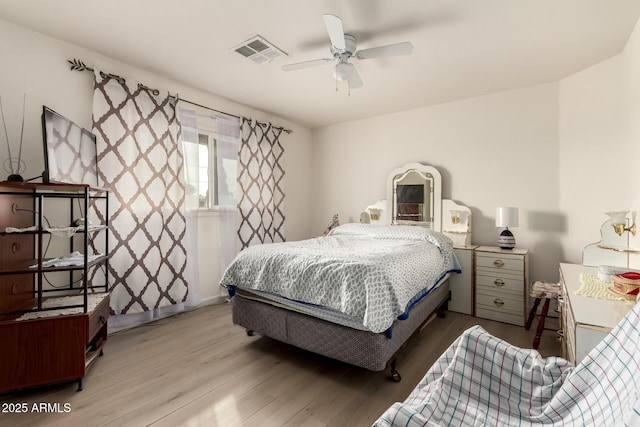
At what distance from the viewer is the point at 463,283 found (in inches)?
130

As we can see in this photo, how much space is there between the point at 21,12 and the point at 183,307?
2.80 m

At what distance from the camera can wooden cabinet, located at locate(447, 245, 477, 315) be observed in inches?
128

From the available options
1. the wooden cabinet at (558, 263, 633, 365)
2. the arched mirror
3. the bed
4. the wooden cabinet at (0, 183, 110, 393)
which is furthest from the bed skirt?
the arched mirror

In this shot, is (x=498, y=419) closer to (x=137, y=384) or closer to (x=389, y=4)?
(x=137, y=384)

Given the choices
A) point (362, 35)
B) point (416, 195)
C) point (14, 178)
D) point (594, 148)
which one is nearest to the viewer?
point (14, 178)

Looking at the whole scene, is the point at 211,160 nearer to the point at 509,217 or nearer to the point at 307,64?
the point at 307,64

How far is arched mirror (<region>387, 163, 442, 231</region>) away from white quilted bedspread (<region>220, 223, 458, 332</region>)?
38.8 inches

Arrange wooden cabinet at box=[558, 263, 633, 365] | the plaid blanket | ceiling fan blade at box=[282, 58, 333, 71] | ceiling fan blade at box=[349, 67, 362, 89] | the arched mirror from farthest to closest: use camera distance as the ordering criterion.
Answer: the arched mirror → ceiling fan blade at box=[349, 67, 362, 89] → ceiling fan blade at box=[282, 58, 333, 71] → wooden cabinet at box=[558, 263, 633, 365] → the plaid blanket

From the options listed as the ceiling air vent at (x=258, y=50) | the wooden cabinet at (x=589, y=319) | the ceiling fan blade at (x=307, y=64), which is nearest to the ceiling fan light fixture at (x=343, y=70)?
the ceiling fan blade at (x=307, y=64)

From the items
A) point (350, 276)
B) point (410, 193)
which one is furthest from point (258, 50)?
point (410, 193)

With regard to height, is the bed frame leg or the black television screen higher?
the black television screen

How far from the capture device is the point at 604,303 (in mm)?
1427

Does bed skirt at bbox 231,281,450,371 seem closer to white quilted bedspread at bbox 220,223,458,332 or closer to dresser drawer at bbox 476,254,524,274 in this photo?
white quilted bedspread at bbox 220,223,458,332

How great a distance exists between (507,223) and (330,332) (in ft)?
7.44
